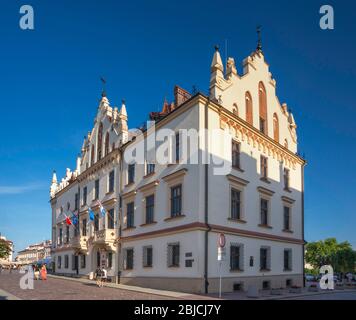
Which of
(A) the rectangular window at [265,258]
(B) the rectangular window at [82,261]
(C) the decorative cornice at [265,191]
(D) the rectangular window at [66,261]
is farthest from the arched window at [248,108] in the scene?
(D) the rectangular window at [66,261]

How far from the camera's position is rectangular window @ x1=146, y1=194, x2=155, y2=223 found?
29.2 metres

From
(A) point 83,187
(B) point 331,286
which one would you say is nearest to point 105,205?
(A) point 83,187

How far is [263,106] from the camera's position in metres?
32.5

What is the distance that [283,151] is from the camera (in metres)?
33.8

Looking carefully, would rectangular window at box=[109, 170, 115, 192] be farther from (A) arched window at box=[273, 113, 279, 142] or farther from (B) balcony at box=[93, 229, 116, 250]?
(A) arched window at box=[273, 113, 279, 142]

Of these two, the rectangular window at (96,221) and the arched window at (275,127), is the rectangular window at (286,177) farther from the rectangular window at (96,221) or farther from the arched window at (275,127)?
the rectangular window at (96,221)

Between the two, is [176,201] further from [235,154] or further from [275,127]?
[275,127]

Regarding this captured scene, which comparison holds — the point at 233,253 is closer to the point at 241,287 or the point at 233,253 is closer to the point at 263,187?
the point at 241,287

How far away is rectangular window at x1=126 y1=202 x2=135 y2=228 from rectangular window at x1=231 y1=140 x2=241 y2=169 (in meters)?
9.14

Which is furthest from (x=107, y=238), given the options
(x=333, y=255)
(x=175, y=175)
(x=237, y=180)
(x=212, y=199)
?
(x=333, y=255)

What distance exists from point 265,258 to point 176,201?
8572 millimetres

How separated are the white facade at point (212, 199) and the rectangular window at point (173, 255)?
0.08m

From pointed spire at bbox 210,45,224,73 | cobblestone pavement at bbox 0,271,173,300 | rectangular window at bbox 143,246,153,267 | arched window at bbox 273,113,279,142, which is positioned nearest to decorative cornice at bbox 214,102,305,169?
arched window at bbox 273,113,279,142

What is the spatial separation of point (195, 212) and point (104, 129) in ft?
59.9
